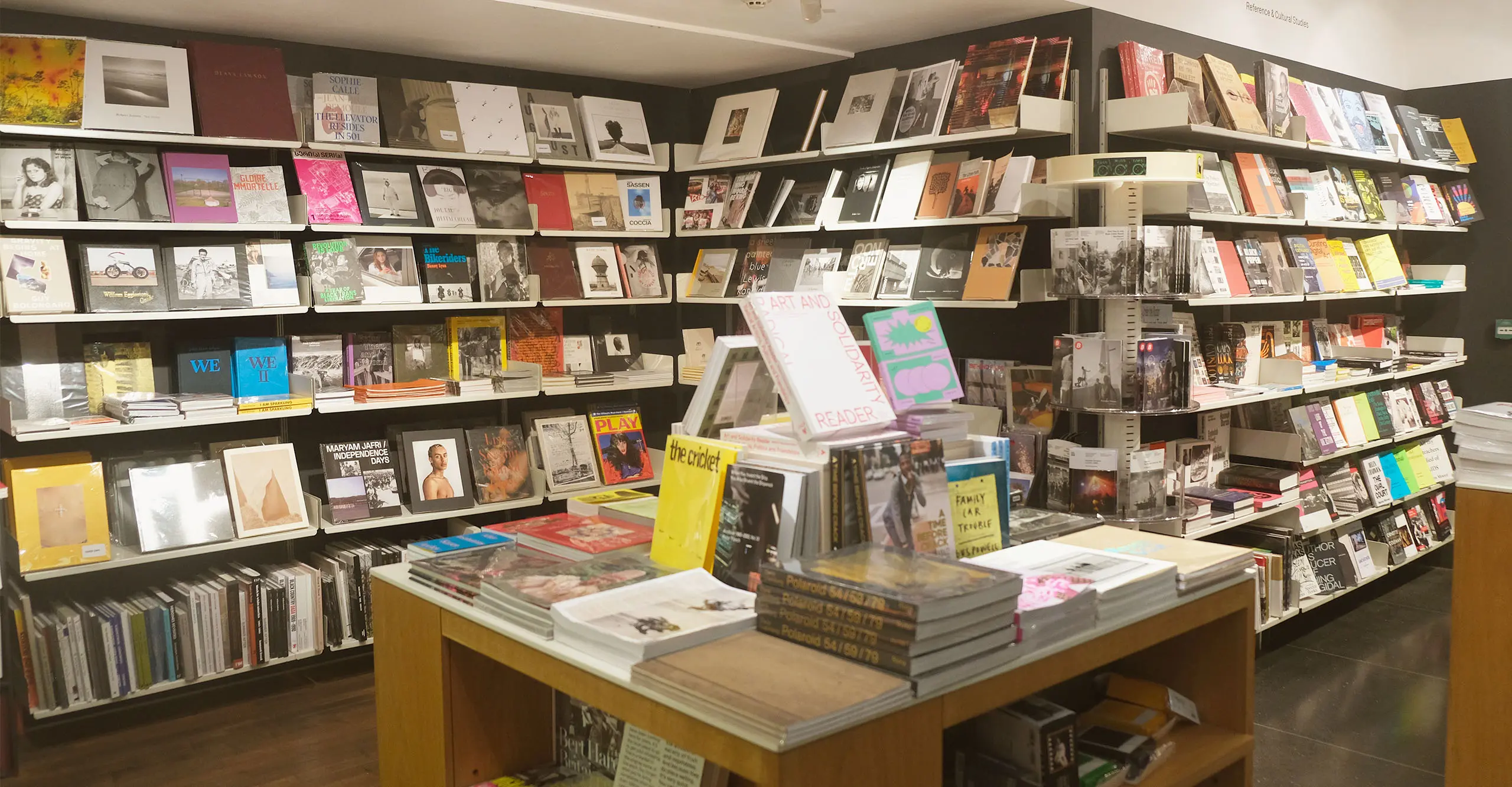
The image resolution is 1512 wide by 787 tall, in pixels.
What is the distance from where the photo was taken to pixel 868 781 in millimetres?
1474

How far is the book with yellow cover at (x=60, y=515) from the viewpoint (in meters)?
3.67

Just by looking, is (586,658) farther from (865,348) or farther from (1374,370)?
(1374,370)

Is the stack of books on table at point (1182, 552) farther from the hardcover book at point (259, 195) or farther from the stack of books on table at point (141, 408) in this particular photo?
the hardcover book at point (259, 195)

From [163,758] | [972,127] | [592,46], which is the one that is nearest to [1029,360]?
[972,127]

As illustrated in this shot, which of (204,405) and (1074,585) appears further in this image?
(204,405)

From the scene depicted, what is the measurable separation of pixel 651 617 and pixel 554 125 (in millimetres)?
3749

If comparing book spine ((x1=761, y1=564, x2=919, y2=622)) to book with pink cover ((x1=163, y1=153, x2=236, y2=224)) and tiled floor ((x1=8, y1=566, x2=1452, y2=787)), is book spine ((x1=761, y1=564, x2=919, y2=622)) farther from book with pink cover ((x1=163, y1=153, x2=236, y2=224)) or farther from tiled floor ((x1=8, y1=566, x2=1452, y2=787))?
book with pink cover ((x1=163, y1=153, x2=236, y2=224))

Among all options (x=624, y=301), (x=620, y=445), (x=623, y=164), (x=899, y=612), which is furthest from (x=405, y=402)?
(x=899, y=612)

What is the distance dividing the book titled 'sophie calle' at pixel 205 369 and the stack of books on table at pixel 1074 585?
3261 mm

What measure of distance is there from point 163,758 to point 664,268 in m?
3.18

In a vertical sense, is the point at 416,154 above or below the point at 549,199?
above

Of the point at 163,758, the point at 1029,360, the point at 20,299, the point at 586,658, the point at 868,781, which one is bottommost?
the point at 163,758

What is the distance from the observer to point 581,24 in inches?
163

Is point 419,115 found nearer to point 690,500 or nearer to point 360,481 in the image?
point 360,481
